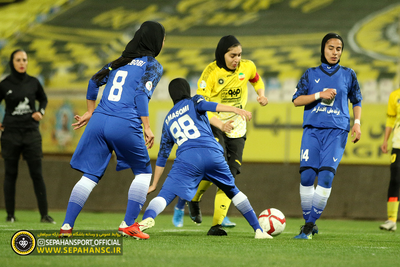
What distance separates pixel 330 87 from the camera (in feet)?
18.0

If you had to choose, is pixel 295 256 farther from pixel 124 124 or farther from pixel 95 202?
pixel 95 202

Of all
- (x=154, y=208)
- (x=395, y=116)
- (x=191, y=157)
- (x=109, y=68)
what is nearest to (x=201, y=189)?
(x=191, y=157)

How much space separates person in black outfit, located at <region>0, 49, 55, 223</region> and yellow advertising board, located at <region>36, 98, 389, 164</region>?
621cm

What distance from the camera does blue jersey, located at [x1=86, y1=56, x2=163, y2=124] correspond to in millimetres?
4512

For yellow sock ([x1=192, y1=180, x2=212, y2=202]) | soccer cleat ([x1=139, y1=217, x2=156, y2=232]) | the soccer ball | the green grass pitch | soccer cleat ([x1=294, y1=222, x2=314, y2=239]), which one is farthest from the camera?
yellow sock ([x1=192, y1=180, x2=212, y2=202])

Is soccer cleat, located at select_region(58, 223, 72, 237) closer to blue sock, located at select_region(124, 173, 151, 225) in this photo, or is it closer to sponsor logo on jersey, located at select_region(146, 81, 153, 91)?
blue sock, located at select_region(124, 173, 151, 225)

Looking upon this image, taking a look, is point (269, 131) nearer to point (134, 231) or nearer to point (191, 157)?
point (191, 157)

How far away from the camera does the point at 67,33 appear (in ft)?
56.3

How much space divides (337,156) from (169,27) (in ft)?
41.6

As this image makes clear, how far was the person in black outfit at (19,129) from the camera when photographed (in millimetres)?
7270

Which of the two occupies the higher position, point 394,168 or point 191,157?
point 394,168

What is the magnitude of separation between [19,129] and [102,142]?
330cm

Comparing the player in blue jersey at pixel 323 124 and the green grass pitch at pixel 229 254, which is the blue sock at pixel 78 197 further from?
the player in blue jersey at pixel 323 124

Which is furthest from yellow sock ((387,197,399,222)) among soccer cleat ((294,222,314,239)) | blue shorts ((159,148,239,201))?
blue shorts ((159,148,239,201))
